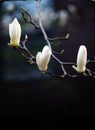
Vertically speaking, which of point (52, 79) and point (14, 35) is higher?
point (14, 35)

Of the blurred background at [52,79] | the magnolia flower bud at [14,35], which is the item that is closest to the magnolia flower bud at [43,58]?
the magnolia flower bud at [14,35]

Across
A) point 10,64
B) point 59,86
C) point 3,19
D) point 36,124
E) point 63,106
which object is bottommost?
point 36,124

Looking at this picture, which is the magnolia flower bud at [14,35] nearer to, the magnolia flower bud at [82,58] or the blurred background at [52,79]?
the magnolia flower bud at [82,58]

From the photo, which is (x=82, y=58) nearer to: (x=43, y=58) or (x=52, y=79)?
(x=43, y=58)

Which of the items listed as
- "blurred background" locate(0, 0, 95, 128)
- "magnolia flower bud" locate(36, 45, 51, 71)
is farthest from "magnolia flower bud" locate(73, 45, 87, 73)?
"blurred background" locate(0, 0, 95, 128)

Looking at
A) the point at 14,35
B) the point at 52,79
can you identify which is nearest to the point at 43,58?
the point at 14,35

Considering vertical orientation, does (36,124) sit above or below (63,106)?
below

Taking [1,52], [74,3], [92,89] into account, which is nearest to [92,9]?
[74,3]

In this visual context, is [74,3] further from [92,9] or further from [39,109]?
[39,109]
